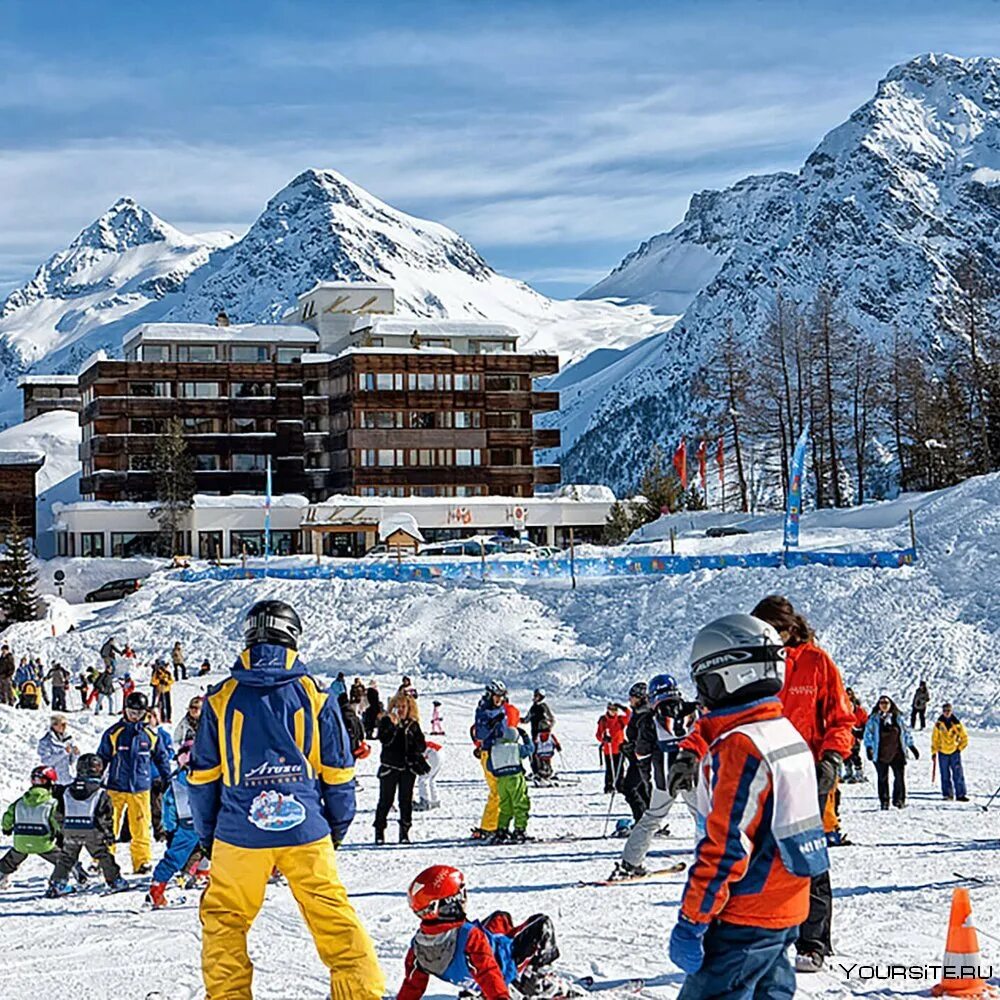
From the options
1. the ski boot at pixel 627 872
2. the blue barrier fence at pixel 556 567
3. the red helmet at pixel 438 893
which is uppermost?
the blue barrier fence at pixel 556 567

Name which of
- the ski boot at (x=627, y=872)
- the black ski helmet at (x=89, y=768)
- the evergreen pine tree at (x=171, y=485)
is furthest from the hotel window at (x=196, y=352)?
the ski boot at (x=627, y=872)

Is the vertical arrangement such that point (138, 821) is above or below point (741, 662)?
below

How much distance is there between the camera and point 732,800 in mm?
4691

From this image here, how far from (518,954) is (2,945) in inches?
152

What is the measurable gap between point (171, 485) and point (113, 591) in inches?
590

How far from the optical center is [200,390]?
3233 inches

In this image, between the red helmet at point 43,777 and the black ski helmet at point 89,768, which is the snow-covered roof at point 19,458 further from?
the black ski helmet at point 89,768

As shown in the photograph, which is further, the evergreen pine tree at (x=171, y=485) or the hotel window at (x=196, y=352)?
the hotel window at (x=196, y=352)

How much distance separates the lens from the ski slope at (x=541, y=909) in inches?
303

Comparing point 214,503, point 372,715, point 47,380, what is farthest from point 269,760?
point 47,380

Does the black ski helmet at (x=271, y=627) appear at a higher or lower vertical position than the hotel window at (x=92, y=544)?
lower

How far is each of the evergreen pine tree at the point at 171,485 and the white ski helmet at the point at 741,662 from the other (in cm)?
7117

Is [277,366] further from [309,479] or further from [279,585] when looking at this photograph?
[279,585]

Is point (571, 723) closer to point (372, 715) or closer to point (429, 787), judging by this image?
point (372, 715)
